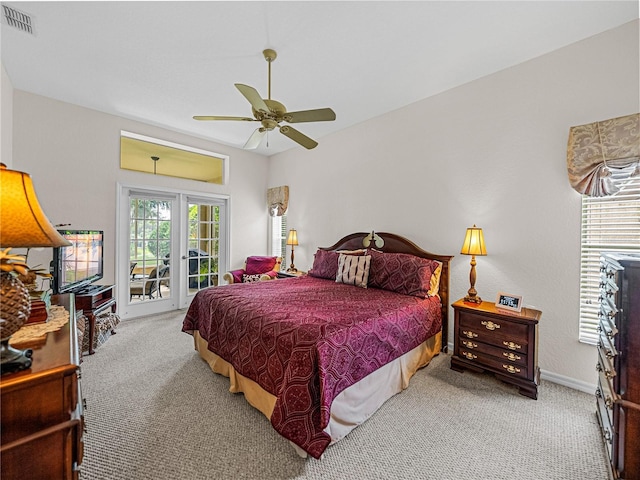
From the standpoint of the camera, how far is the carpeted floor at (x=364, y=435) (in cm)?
150

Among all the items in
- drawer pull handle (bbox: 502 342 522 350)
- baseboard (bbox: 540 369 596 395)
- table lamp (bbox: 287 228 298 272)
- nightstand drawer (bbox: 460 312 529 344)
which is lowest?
baseboard (bbox: 540 369 596 395)

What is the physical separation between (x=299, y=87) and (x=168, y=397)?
10.7ft

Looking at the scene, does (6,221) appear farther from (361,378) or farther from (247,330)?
(361,378)

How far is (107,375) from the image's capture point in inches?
96.3

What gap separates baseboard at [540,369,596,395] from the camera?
2.22 m

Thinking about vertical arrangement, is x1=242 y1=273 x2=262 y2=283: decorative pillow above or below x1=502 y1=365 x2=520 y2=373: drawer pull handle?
above

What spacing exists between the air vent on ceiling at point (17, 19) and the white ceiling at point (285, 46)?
5 cm

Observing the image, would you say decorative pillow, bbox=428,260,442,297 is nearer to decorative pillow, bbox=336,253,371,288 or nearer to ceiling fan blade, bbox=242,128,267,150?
decorative pillow, bbox=336,253,371,288

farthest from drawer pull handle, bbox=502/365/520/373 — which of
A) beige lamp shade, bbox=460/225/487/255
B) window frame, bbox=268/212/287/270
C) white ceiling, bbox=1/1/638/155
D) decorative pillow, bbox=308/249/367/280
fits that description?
window frame, bbox=268/212/287/270

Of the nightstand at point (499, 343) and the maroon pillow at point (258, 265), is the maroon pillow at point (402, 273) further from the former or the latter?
the maroon pillow at point (258, 265)

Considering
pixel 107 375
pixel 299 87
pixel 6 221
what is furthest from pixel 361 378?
pixel 299 87

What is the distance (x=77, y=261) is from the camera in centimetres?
299

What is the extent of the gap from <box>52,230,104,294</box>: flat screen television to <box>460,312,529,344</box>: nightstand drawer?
3.91 m

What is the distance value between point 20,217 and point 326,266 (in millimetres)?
2939
